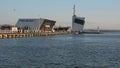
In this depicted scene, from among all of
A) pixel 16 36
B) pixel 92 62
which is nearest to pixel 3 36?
pixel 16 36

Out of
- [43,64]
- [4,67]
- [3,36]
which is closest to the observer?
[4,67]

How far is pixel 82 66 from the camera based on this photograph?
41000 mm

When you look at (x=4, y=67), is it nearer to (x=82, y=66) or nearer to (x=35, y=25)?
(x=82, y=66)

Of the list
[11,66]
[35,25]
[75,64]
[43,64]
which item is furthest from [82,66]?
[35,25]

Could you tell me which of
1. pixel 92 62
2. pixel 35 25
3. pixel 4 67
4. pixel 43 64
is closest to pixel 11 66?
pixel 4 67

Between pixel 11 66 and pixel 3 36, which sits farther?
pixel 3 36

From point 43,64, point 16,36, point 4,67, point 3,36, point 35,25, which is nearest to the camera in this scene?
point 4,67

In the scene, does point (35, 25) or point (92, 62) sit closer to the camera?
point (92, 62)

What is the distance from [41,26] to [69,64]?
152 meters

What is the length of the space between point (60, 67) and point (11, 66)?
547cm

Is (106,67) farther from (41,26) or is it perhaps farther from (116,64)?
(41,26)

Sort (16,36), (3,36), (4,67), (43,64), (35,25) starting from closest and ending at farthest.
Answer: (4,67) < (43,64) < (3,36) < (16,36) < (35,25)

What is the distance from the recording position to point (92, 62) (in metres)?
44.7

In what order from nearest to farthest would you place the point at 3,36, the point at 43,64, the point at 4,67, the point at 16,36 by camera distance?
the point at 4,67, the point at 43,64, the point at 3,36, the point at 16,36
